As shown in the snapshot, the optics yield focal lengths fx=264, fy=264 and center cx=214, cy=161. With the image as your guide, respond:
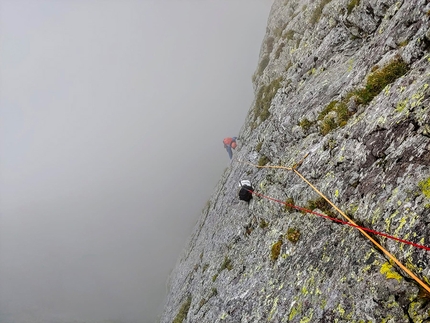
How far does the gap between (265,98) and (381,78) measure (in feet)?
50.9

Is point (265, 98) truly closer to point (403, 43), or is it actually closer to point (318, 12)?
point (318, 12)

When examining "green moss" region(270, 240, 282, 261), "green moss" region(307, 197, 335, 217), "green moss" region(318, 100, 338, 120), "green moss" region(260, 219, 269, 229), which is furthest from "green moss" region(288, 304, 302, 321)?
"green moss" region(318, 100, 338, 120)

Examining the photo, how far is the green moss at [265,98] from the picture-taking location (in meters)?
24.5

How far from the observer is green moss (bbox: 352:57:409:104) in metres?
10.8

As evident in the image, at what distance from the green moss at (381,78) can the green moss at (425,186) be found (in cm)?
551

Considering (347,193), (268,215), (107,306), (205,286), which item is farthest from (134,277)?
(347,193)

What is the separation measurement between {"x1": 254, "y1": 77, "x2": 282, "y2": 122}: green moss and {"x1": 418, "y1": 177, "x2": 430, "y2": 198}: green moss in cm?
1766

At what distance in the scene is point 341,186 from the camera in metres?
10.5

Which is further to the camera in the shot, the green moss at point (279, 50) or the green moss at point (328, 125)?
the green moss at point (279, 50)

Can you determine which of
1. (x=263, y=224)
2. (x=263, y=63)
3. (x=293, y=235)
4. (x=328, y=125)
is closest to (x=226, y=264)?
(x=263, y=224)

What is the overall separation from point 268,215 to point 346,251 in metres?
7.13

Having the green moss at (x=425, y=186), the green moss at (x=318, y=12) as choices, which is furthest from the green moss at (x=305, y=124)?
the green moss at (x=318, y=12)

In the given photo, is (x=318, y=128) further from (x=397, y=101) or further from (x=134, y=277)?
Answer: (x=134, y=277)

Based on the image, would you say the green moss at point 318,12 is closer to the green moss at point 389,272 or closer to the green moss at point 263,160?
the green moss at point 263,160
